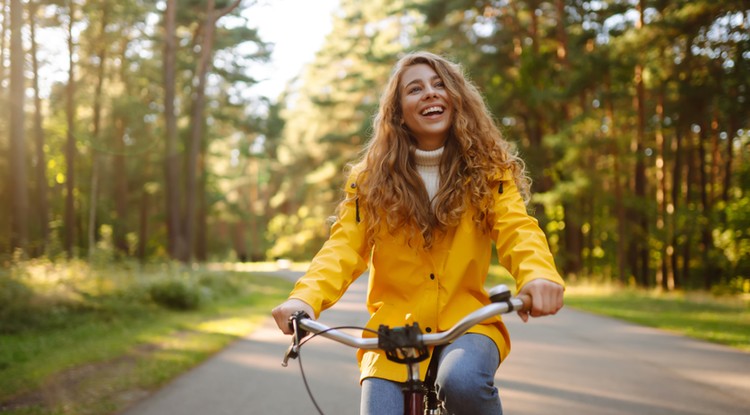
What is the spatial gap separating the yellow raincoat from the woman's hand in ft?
0.65

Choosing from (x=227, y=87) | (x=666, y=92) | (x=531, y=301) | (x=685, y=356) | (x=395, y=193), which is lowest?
(x=685, y=356)

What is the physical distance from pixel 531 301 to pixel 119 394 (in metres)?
5.19

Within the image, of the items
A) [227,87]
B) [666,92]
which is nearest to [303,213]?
[227,87]

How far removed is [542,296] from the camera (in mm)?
2301

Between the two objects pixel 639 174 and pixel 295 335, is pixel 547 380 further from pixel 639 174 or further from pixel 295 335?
pixel 639 174

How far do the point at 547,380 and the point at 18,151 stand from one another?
12.8 meters

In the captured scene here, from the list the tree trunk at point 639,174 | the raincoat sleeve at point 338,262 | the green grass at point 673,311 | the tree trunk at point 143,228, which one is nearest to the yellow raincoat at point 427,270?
the raincoat sleeve at point 338,262

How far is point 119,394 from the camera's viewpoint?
6.40m

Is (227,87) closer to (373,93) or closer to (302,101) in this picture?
(373,93)

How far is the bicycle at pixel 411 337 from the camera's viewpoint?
2.13 m

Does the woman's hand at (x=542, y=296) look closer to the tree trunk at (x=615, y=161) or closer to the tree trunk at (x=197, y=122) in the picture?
the tree trunk at (x=615, y=161)

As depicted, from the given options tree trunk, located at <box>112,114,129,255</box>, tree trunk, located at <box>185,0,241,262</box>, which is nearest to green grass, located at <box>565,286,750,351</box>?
tree trunk, located at <box>185,0,241,262</box>

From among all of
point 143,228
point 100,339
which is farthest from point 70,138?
point 100,339

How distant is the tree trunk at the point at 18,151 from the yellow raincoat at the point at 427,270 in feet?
44.4
